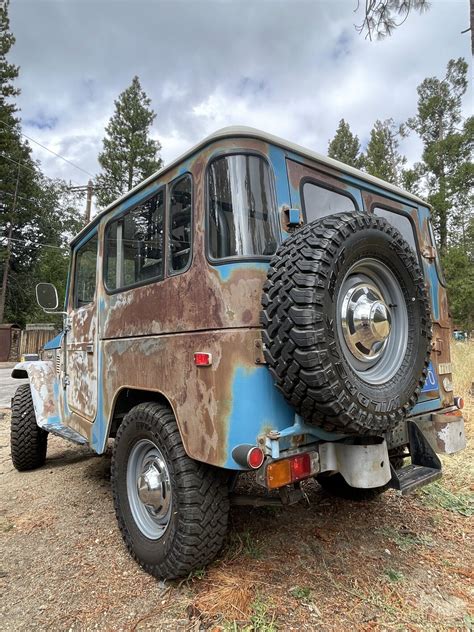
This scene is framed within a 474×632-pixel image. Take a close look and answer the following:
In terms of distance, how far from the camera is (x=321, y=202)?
98.8 inches

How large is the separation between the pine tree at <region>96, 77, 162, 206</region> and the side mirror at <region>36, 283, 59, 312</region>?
22.0 metres

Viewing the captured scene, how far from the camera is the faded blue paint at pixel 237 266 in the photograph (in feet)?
6.77

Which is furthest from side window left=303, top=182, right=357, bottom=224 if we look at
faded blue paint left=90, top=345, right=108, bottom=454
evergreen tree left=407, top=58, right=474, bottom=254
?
evergreen tree left=407, top=58, right=474, bottom=254

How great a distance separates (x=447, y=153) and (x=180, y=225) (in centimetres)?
2413

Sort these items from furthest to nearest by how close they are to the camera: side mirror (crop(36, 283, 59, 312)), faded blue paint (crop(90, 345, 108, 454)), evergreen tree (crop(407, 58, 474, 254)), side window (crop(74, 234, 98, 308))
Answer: evergreen tree (crop(407, 58, 474, 254)) → side mirror (crop(36, 283, 59, 312)) → side window (crop(74, 234, 98, 308)) → faded blue paint (crop(90, 345, 108, 454))

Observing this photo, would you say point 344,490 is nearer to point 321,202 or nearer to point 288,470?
point 288,470

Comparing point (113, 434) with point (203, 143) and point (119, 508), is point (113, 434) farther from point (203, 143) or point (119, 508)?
point (203, 143)

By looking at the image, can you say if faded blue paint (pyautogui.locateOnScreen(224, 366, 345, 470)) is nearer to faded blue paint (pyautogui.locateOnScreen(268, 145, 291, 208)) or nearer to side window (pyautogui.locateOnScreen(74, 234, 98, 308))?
faded blue paint (pyautogui.locateOnScreen(268, 145, 291, 208))

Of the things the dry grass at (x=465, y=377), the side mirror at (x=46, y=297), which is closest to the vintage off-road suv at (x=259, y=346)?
the side mirror at (x=46, y=297)

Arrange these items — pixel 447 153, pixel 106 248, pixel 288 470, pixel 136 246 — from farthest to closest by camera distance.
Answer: pixel 447 153 → pixel 106 248 → pixel 136 246 → pixel 288 470

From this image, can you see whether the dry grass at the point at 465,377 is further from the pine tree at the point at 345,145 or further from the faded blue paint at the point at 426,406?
the pine tree at the point at 345,145

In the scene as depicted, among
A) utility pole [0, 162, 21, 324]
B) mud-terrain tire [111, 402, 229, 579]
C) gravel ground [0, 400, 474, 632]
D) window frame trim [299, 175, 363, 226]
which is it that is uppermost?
utility pole [0, 162, 21, 324]

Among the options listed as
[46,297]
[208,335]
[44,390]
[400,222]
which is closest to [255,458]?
[208,335]

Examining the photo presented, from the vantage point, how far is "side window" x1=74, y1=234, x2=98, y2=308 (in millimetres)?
3631
